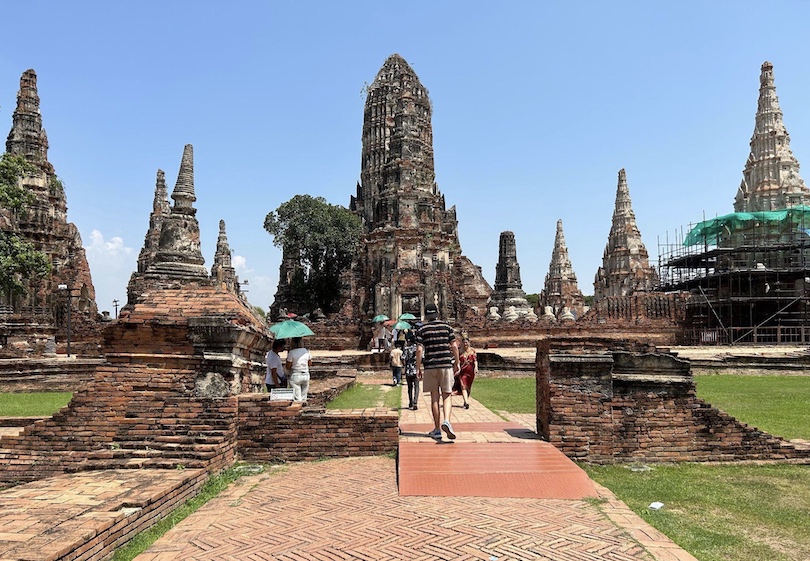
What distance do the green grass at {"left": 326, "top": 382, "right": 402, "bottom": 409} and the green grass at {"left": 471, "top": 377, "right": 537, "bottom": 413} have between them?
5.75 ft

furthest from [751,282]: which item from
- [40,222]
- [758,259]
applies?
[40,222]

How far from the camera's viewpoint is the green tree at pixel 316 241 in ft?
154

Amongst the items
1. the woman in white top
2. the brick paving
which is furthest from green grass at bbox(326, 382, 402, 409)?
the brick paving

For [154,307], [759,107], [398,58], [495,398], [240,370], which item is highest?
[398,58]

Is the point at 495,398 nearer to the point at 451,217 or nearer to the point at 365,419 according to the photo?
the point at 365,419

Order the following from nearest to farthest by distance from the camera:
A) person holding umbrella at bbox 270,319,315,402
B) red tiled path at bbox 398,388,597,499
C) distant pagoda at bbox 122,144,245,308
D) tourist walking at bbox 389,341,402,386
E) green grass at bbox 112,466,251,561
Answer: green grass at bbox 112,466,251,561, red tiled path at bbox 398,388,597,499, person holding umbrella at bbox 270,319,315,402, distant pagoda at bbox 122,144,245,308, tourist walking at bbox 389,341,402,386

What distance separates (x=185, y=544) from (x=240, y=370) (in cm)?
287

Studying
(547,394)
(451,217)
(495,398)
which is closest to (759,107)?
(451,217)

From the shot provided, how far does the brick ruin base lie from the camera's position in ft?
22.0

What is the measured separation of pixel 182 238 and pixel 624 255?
37232 millimetres

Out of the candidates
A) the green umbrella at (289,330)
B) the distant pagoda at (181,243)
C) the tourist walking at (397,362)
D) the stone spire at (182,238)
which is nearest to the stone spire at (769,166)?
the tourist walking at (397,362)

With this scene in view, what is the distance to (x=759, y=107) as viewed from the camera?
3706cm

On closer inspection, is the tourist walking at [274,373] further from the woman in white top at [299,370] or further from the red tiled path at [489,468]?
the red tiled path at [489,468]

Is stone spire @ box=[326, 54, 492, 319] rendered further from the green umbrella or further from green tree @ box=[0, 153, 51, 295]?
the green umbrella
